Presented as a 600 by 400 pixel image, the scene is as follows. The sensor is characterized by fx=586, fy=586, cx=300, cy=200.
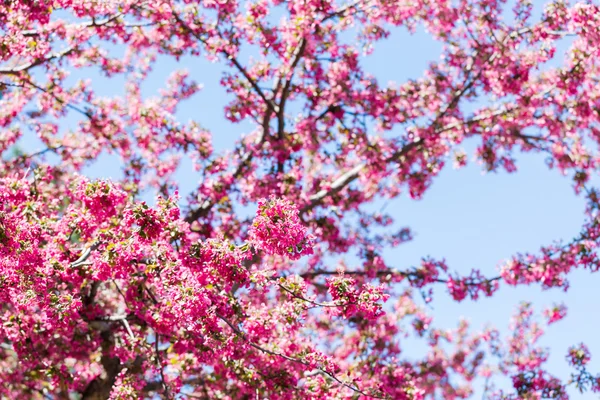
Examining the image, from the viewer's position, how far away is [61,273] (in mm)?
6051

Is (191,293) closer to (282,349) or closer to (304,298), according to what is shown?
(304,298)

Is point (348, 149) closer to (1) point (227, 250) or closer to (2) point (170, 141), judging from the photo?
(2) point (170, 141)

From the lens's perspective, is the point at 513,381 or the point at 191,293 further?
the point at 513,381

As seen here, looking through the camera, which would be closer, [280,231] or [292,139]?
[280,231]

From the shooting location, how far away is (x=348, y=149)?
1109 centimetres

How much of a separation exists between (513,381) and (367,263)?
3331 mm

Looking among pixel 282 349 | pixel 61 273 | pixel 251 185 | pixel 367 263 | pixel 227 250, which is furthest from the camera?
pixel 367 263

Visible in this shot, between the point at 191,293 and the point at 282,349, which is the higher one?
the point at 282,349

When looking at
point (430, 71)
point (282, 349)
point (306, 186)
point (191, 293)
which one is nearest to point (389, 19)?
point (430, 71)

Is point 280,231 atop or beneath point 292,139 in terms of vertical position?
beneath

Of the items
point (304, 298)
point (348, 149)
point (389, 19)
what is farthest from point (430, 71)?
point (304, 298)

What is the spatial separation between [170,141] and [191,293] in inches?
225

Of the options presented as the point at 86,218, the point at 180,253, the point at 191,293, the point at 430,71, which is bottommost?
the point at 191,293

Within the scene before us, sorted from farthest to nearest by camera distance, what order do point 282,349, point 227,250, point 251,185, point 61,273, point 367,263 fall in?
point 367,263
point 251,185
point 282,349
point 61,273
point 227,250
